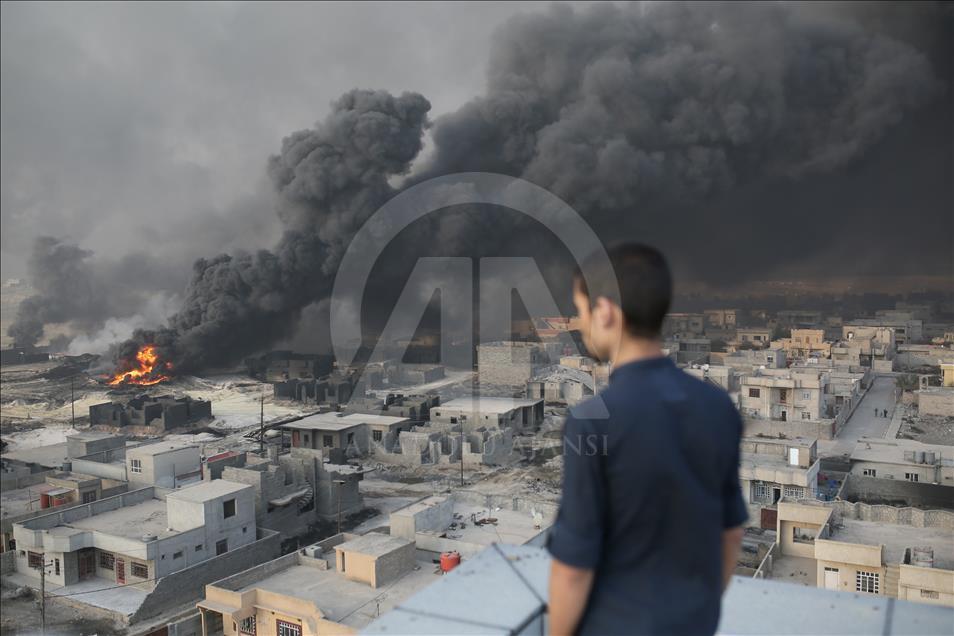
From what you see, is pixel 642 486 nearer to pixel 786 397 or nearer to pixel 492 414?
pixel 492 414

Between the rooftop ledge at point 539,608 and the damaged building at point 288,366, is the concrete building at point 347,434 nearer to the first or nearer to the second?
the damaged building at point 288,366

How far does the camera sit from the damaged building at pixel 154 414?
22375mm

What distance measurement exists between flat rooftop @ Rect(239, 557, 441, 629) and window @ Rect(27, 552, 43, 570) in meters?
4.12

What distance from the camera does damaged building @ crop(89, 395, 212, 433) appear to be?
22375 millimetres

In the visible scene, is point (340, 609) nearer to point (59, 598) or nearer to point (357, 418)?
point (59, 598)

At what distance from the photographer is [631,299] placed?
119 cm

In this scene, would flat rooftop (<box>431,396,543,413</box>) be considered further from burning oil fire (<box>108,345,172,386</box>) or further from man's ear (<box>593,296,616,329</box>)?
man's ear (<box>593,296,616,329</box>)

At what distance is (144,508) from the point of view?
1245cm

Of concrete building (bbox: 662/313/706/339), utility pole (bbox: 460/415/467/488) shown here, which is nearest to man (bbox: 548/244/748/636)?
utility pole (bbox: 460/415/467/488)

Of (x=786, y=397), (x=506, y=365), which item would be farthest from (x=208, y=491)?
(x=506, y=365)

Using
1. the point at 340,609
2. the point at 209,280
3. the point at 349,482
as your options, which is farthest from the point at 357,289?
the point at 340,609

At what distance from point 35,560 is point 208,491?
2.67 meters

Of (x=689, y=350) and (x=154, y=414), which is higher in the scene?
(x=689, y=350)

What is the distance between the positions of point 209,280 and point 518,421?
19.3 metres
